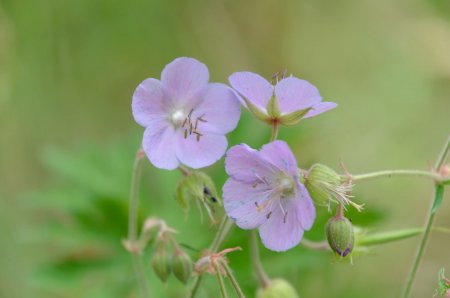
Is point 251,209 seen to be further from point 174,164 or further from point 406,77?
point 406,77

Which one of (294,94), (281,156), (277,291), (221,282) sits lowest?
(277,291)

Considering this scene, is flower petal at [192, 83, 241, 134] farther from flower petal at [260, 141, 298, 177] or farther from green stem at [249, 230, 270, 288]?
green stem at [249, 230, 270, 288]

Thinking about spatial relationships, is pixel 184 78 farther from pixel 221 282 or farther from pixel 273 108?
pixel 221 282

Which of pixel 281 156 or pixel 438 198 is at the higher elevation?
pixel 281 156

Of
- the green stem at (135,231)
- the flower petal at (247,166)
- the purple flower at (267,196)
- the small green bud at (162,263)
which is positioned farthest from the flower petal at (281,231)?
the green stem at (135,231)

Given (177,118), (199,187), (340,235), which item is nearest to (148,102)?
(177,118)

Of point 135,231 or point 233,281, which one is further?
point 135,231

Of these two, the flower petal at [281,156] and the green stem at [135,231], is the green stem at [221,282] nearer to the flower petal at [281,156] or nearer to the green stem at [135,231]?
the flower petal at [281,156]
